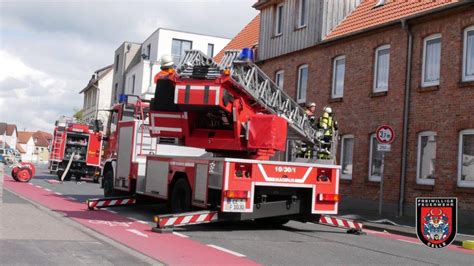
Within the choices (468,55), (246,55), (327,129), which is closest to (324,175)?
(327,129)

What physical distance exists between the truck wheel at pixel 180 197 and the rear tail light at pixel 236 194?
1.57m

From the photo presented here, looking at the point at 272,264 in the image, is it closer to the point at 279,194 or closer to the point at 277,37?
the point at 279,194

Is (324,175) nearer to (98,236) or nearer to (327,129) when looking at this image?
(327,129)

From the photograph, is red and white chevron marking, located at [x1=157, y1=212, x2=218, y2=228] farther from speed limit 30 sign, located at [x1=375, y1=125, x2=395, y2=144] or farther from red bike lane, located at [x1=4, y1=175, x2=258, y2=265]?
speed limit 30 sign, located at [x1=375, y1=125, x2=395, y2=144]

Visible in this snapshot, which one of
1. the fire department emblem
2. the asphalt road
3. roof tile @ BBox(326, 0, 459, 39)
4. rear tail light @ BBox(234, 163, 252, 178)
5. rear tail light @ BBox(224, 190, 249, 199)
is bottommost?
the asphalt road

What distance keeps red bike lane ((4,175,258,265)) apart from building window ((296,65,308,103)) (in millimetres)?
12136

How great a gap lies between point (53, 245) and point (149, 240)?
5.96ft

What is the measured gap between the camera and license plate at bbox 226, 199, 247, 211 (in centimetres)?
1116

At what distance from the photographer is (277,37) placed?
87.6ft

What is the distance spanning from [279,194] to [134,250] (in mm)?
4003

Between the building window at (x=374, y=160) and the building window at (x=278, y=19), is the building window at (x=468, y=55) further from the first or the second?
the building window at (x=278, y=19)

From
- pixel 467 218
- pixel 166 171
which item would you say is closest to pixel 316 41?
pixel 467 218

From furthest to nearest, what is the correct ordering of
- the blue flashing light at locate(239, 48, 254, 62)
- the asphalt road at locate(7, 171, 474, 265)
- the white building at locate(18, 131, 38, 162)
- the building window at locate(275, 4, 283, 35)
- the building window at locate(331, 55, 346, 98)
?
the white building at locate(18, 131, 38, 162) → the building window at locate(275, 4, 283, 35) → the building window at locate(331, 55, 346, 98) → the blue flashing light at locate(239, 48, 254, 62) → the asphalt road at locate(7, 171, 474, 265)

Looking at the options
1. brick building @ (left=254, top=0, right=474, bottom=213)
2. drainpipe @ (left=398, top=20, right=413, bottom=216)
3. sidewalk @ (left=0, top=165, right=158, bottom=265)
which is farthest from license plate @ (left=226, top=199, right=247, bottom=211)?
drainpipe @ (left=398, top=20, right=413, bottom=216)
